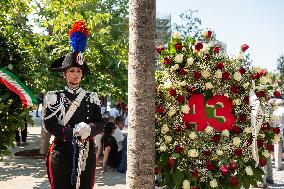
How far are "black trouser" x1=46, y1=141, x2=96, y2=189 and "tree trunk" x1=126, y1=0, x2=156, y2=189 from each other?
0.47 metres

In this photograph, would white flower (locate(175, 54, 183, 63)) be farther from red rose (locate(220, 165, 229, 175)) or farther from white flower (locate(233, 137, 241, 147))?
red rose (locate(220, 165, 229, 175))

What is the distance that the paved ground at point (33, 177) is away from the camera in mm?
8250

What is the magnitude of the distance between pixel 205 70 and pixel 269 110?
116 centimetres

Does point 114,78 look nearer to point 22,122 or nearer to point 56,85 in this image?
point 56,85

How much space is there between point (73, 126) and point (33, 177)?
5486mm

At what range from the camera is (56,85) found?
1003cm

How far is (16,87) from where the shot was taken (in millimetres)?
4684

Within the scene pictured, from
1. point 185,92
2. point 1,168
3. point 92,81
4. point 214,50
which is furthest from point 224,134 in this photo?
point 1,168

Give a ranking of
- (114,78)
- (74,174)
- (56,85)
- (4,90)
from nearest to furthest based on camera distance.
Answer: (74,174) < (4,90) < (56,85) < (114,78)

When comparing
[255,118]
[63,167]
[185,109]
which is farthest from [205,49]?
[63,167]

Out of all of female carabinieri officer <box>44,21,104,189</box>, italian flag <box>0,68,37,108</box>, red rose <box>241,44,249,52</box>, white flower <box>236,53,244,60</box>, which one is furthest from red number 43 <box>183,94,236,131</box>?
italian flag <box>0,68,37,108</box>

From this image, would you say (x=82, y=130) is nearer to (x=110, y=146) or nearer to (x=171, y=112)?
(x=171, y=112)

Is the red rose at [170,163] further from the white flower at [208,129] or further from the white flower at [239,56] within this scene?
the white flower at [239,56]

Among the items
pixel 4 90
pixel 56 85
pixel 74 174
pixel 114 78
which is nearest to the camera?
pixel 74 174
